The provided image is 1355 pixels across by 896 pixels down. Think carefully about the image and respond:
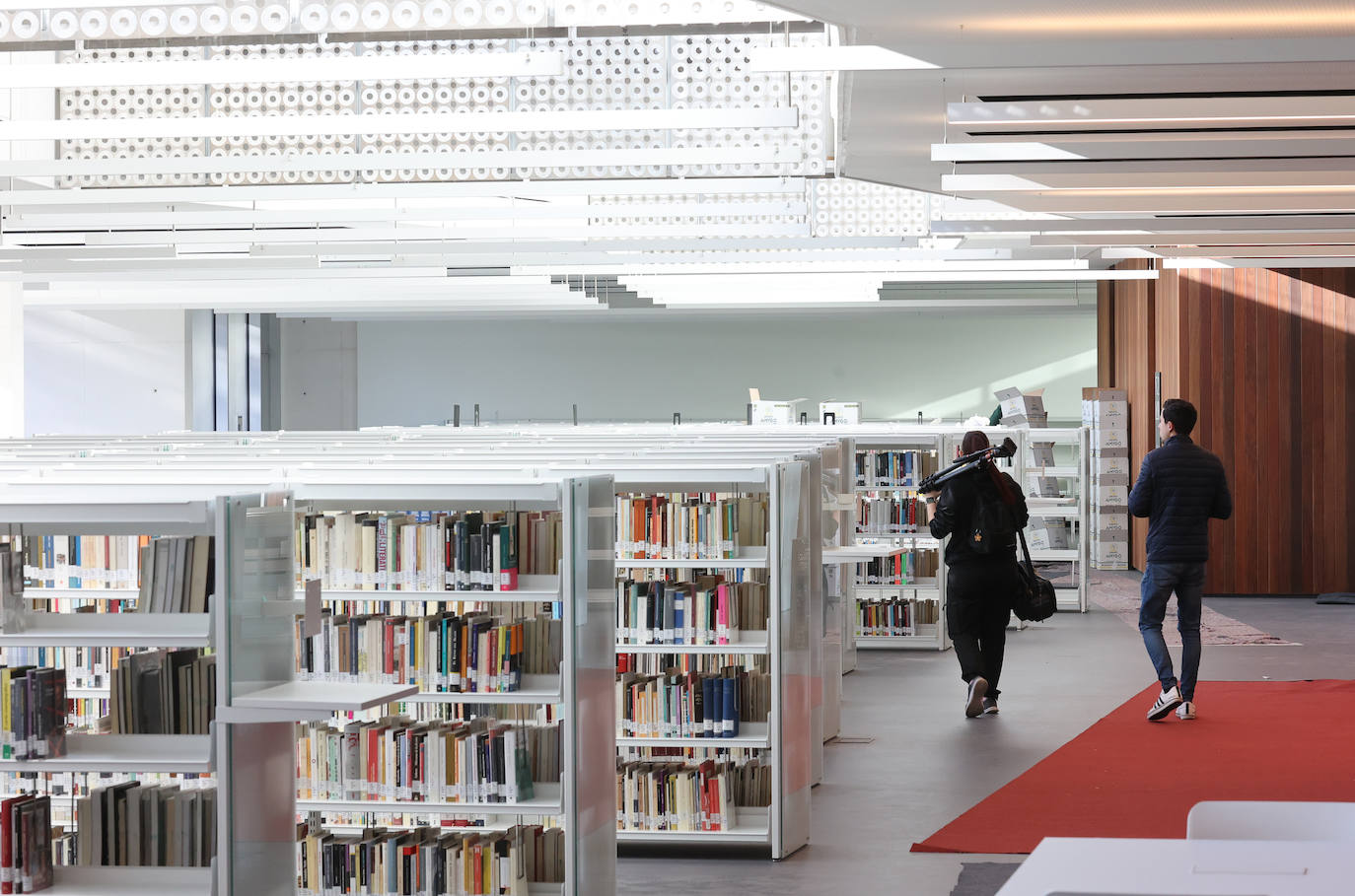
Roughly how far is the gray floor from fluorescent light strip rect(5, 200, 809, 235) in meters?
3.11

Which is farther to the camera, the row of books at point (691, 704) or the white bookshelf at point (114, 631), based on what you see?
the row of books at point (691, 704)

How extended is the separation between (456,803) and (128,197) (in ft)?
16.5

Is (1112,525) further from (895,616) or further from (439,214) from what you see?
(439,214)

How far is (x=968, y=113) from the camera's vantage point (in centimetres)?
625

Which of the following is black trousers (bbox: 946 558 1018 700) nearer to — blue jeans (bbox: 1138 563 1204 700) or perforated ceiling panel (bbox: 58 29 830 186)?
blue jeans (bbox: 1138 563 1204 700)

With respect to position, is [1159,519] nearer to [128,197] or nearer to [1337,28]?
[1337,28]

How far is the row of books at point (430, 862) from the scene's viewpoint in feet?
16.8

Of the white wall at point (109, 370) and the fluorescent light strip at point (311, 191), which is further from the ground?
the fluorescent light strip at point (311, 191)

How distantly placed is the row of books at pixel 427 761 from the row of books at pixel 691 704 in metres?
1.08

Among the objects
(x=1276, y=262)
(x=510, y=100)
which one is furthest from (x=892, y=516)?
(x=510, y=100)

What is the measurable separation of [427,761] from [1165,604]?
14.5 ft

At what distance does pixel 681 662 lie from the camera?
300 inches

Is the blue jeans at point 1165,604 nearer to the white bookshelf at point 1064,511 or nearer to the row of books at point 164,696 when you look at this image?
the white bookshelf at point 1064,511

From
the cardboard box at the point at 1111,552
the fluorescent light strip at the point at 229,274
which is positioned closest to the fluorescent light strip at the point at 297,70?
the fluorescent light strip at the point at 229,274
